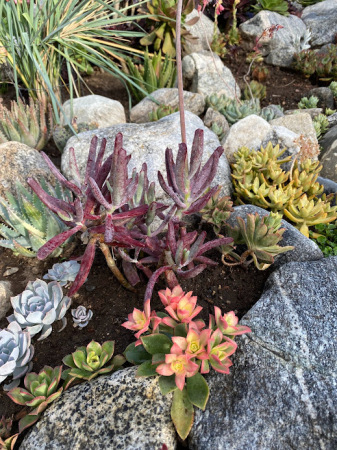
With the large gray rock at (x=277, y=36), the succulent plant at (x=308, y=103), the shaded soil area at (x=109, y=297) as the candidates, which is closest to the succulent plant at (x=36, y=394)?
the shaded soil area at (x=109, y=297)

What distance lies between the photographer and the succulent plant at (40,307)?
1680 mm

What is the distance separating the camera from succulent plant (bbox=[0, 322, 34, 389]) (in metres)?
1.54

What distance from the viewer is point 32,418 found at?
1429 mm

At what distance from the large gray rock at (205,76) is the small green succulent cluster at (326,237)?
6.46ft

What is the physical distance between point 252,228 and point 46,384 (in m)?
1.16

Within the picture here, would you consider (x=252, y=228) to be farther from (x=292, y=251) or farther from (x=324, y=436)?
(x=324, y=436)

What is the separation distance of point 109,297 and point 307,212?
1.29 meters

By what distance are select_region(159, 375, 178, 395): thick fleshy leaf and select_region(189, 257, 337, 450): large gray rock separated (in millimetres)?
175

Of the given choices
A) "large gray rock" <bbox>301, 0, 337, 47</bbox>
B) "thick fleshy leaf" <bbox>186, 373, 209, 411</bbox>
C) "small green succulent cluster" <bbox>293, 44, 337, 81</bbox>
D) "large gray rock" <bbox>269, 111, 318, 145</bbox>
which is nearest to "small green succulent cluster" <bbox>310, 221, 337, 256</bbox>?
"large gray rock" <bbox>269, 111, 318, 145</bbox>

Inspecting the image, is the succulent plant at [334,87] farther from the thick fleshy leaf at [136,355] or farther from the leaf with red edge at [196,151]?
the thick fleshy leaf at [136,355]

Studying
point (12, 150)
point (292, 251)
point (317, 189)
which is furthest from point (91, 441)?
point (317, 189)

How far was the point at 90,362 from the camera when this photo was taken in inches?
58.2

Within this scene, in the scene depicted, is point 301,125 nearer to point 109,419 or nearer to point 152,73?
point 152,73

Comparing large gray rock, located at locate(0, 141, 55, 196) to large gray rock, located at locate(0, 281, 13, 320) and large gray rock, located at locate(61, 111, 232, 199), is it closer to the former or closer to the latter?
large gray rock, located at locate(61, 111, 232, 199)
